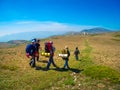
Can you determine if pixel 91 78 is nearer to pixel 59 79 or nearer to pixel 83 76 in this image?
pixel 83 76

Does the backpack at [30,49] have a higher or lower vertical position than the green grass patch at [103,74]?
higher

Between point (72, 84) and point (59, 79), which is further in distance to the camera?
point (59, 79)

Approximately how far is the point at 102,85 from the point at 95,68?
3.24 meters

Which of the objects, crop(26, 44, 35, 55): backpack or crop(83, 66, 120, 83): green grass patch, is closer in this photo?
crop(83, 66, 120, 83): green grass patch

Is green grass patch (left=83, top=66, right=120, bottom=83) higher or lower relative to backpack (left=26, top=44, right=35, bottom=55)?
lower

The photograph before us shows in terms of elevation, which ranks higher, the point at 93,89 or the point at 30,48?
the point at 30,48

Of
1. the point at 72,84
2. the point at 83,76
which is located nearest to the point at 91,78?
the point at 83,76

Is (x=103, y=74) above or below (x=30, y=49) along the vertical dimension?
below

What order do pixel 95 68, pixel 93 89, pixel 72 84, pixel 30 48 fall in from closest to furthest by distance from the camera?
pixel 93 89 < pixel 72 84 < pixel 95 68 < pixel 30 48

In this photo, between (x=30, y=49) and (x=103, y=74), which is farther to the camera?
(x=30, y=49)

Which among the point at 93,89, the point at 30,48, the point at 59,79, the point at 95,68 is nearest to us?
the point at 93,89

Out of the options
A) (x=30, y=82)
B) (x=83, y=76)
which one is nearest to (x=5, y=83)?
(x=30, y=82)

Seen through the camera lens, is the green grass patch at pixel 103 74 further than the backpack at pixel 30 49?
No

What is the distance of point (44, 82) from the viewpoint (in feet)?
53.0
